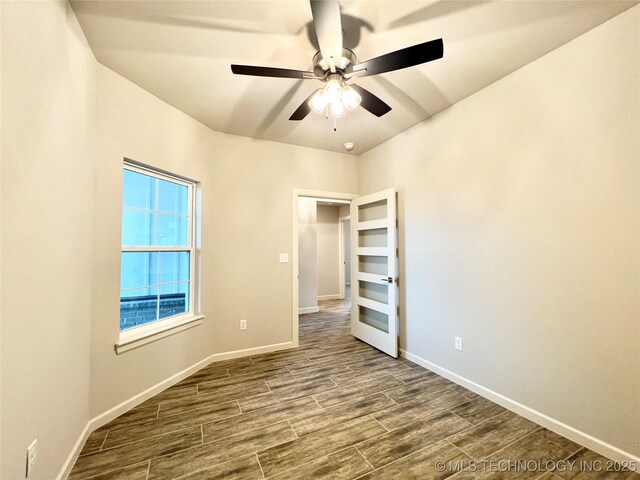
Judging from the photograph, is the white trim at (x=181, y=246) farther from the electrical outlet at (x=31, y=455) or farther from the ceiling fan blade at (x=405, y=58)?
the ceiling fan blade at (x=405, y=58)

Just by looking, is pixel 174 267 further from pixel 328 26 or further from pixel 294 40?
pixel 328 26

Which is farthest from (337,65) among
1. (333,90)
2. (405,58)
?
(405,58)

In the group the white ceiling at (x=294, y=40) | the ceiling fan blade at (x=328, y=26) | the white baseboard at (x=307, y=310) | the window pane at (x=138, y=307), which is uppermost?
the white ceiling at (x=294, y=40)

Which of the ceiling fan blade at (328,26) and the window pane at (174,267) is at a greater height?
the ceiling fan blade at (328,26)

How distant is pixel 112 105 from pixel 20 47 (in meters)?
1.08

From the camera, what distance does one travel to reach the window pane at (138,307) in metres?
2.31

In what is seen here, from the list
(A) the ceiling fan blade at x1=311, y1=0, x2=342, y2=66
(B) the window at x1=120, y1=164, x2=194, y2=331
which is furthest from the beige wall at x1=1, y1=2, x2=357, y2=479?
(A) the ceiling fan blade at x1=311, y1=0, x2=342, y2=66

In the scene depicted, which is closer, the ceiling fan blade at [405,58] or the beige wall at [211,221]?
the ceiling fan blade at [405,58]

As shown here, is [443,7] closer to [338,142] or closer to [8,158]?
[338,142]

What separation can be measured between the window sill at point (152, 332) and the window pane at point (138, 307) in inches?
2.8

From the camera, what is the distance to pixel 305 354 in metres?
3.34

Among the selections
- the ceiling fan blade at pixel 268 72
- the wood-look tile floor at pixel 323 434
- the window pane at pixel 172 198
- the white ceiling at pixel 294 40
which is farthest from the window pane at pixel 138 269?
the ceiling fan blade at pixel 268 72

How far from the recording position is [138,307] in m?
2.47

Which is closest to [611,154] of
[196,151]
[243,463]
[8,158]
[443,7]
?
[443,7]
